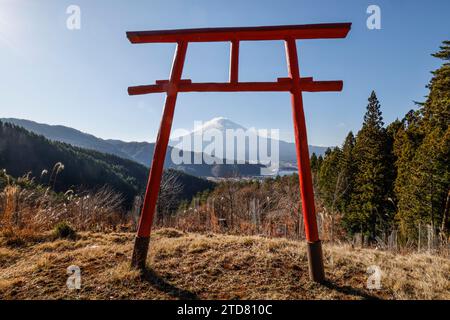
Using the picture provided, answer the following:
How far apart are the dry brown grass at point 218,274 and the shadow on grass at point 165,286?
1cm

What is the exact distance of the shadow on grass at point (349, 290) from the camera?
2.78 meters

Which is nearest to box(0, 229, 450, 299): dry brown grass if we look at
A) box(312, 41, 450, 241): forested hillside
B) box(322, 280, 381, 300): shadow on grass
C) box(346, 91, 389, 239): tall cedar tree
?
box(322, 280, 381, 300): shadow on grass

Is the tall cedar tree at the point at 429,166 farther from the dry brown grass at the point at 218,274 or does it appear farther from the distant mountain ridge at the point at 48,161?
the distant mountain ridge at the point at 48,161

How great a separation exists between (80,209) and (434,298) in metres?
8.35

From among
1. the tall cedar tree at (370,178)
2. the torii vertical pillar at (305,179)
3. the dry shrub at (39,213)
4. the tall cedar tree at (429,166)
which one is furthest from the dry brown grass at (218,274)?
the tall cedar tree at (370,178)

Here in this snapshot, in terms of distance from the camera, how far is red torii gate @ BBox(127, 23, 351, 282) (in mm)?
3152

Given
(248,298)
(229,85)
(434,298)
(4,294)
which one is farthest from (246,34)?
(4,294)

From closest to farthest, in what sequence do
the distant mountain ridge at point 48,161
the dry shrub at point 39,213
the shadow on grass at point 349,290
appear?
the shadow on grass at point 349,290 → the dry shrub at point 39,213 → the distant mountain ridge at point 48,161

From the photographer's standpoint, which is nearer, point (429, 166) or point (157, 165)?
point (157, 165)

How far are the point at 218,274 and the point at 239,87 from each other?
2459 millimetres

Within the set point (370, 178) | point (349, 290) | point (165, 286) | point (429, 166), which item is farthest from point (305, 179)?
point (370, 178)

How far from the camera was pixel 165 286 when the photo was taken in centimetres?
301

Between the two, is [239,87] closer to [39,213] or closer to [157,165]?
[157,165]

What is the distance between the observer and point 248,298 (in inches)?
108
